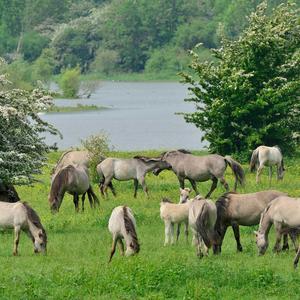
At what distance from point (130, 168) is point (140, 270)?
1159cm

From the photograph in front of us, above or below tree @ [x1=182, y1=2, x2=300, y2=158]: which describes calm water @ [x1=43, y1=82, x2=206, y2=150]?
below

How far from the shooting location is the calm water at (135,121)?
5928 cm

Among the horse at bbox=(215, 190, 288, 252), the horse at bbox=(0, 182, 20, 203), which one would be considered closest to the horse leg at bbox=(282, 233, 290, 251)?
the horse at bbox=(215, 190, 288, 252)

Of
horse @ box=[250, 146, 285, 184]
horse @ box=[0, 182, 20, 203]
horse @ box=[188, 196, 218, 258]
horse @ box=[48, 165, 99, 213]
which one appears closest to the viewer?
horse @ box=[188, 196, 218, 258]

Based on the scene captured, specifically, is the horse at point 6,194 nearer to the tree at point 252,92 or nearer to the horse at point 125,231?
the horse at point 125,231

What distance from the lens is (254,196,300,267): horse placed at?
18641 mm

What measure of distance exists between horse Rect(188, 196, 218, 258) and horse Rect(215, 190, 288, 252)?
1.87 feet

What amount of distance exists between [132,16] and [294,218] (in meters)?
128

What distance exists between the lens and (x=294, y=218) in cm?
1862

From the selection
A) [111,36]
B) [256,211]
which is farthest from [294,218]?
[111,36]

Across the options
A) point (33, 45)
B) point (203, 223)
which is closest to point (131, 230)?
point (203, 223)

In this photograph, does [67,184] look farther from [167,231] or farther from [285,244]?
[285,244]

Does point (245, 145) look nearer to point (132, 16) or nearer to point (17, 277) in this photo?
point (17, 277)

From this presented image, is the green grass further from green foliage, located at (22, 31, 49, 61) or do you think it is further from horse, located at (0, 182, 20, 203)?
horse, located at (0, 182, 20, 203)
